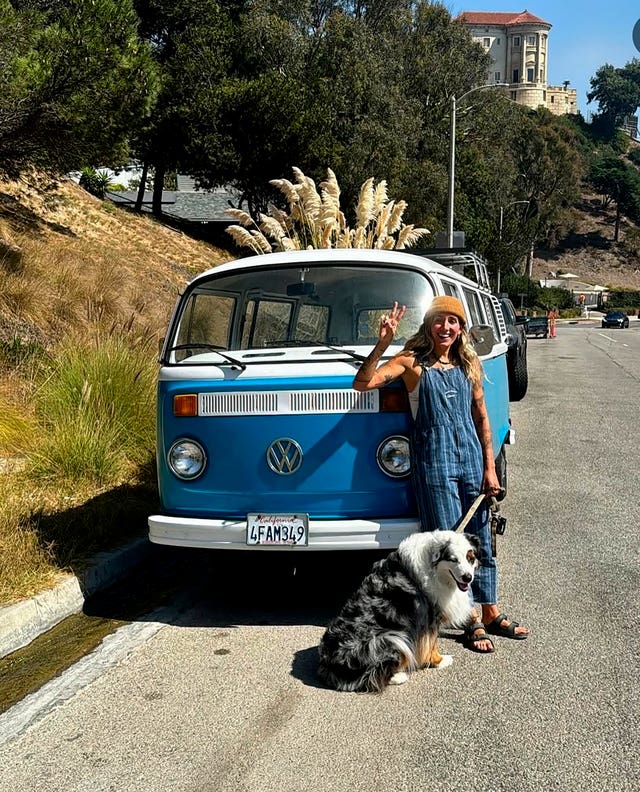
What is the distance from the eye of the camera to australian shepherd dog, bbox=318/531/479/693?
4.46 m

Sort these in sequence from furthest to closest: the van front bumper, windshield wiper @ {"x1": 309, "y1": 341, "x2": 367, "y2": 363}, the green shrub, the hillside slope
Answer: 1. the hillside slope
2. the green shrub
3. windshield wiper @ {"x1": 309, "y1": 341, "x2": 367, "y2": 363}
4. the van front bumper

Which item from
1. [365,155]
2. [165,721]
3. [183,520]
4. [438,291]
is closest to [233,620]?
[183,520]

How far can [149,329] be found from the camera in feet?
39.7

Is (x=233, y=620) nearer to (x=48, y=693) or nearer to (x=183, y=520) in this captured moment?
(x=183, y=520)

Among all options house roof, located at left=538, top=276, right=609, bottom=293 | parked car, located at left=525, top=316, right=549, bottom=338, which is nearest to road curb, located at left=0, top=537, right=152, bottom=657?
parked car, located at left=525, top=316, right=549, bottom=338

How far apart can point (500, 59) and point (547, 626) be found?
6621 inches

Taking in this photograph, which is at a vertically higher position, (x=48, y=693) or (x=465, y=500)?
(x=465, y=500)

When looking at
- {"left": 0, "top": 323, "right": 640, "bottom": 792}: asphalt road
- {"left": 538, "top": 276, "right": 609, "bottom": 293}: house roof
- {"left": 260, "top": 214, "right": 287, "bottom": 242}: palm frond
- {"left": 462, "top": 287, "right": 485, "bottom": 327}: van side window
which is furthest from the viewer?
{"left": 538, "top": 276, "right": 609, "bottom": 293}: house roof

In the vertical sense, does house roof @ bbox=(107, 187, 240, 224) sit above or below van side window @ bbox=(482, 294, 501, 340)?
above

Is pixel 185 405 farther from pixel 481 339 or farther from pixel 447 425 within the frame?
pixel 481 339

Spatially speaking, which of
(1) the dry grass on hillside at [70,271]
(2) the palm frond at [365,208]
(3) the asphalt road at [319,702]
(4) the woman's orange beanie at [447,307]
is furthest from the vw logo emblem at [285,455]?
(2) the palm frond at [365,208]

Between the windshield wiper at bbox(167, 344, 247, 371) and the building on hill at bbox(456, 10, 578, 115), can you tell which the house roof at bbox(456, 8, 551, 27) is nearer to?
the building on hill at bbox(456, 10, 578, 115)

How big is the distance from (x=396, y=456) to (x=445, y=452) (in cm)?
41

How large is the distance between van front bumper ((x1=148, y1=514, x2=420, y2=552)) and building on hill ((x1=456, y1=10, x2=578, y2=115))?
162361 mm
